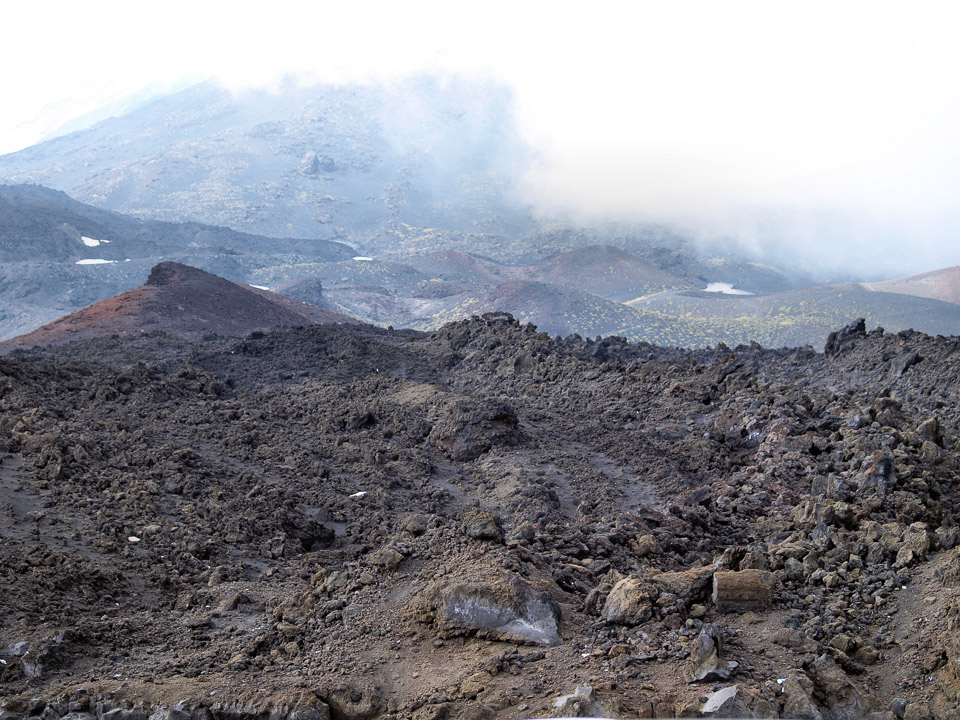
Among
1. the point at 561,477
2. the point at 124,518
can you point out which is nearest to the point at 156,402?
the point at 124,518

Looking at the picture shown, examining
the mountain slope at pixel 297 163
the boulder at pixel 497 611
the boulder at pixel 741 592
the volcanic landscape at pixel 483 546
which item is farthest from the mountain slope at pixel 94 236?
the boulder at pixel 741 592

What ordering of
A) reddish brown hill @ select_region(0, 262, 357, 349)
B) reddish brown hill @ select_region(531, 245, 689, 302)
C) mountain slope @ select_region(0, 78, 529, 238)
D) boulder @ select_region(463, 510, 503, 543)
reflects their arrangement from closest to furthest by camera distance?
1. boulder @ select_region(463, 510, 503, 543)
2. reddish brown hill @ select_region(0, 262, 357, 349)
3. reddish brown hill @ select_region(531, 245, 689, 302)
4. mountain slope @ select_region(0, 78, 529, 238)

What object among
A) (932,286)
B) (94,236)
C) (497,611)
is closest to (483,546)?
(497,611)

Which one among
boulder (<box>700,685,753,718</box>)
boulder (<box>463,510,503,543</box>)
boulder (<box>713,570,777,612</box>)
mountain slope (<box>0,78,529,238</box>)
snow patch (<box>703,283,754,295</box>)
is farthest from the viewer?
mountain slope (<box>0,78,529,238</box>)

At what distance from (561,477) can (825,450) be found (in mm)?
3885

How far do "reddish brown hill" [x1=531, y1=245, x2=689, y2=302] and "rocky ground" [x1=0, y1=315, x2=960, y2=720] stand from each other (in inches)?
1323

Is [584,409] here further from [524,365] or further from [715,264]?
[715,264]

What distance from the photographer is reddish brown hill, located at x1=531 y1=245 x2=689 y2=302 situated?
5019 centimetres

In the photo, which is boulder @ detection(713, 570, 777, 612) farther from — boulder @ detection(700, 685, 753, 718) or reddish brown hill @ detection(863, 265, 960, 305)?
reddish brown hill @ detection(863, 265, 960, 305)

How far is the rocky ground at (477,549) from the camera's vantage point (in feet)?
16.1

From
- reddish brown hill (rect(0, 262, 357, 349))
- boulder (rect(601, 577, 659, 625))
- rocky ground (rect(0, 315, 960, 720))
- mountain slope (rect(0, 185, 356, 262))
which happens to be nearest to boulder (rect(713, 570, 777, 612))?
rocky ground (rect(0, 315, 960, 720))

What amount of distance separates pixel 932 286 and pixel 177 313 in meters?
31.5

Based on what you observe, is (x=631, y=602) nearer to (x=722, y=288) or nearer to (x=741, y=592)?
(x=741, y=592)

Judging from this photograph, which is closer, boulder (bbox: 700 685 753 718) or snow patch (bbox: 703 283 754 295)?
boulder (bbox: 700 685 753 718)
